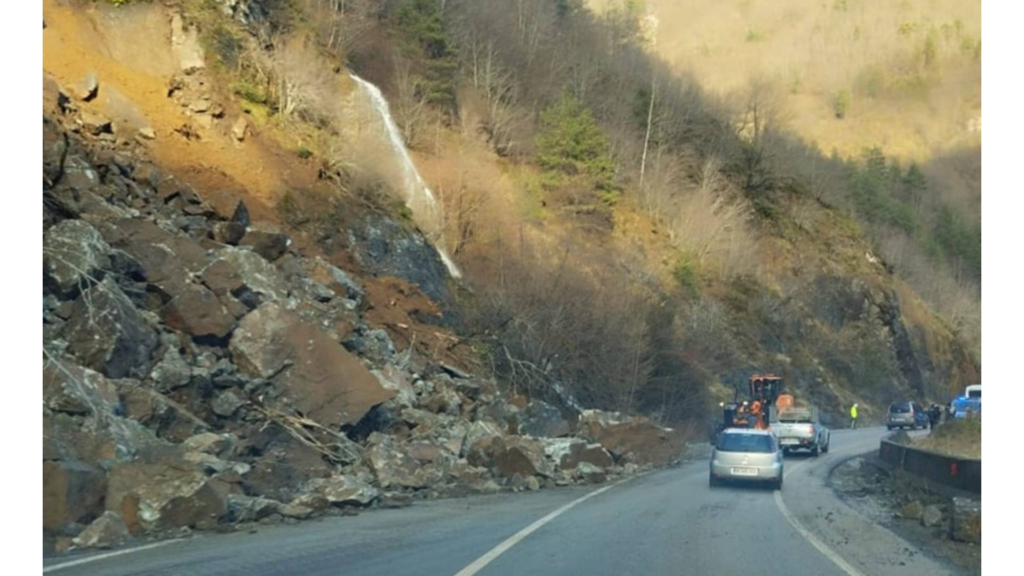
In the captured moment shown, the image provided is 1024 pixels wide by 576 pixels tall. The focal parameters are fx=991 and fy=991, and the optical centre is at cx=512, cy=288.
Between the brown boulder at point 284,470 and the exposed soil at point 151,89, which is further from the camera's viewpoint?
the exposed soil at point 151,89

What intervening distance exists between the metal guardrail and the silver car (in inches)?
114

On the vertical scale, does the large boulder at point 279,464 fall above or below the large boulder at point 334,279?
below

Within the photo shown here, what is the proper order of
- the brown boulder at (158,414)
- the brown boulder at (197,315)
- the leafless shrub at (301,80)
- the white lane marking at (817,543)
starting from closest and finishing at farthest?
the white lane marking at (817,543)
the brown boulder at (158,414)
the brown boulder at (197,315)
the leafless shrub at (301,80)

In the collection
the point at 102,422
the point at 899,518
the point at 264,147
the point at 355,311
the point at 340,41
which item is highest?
the point at 340,41

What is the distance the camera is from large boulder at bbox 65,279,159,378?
17.3 m

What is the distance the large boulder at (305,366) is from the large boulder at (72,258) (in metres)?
3.17

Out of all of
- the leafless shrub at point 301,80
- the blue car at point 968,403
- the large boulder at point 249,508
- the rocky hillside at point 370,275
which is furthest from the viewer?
the blue car at point 968,403

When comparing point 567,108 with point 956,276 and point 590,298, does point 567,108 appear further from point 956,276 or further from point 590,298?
point 956,276

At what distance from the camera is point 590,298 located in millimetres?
39188

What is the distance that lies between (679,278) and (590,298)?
61.3ft

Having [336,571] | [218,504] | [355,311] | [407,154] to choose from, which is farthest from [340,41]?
[336,571]

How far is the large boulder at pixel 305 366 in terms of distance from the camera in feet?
66.4

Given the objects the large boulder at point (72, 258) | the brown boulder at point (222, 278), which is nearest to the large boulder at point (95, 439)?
the large boulder at point (72, 258)

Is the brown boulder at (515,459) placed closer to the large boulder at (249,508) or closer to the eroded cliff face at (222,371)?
the eroded cliff face at (222,371)
